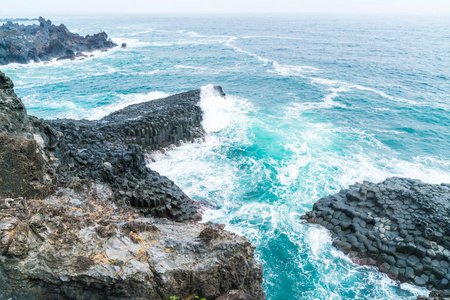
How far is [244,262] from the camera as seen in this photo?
14391 millimetres

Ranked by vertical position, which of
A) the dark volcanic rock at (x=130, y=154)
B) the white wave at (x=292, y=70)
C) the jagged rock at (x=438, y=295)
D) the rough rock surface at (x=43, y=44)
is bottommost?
the jagged rock at (x=438, y=295)

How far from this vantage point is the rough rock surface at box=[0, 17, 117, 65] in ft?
262

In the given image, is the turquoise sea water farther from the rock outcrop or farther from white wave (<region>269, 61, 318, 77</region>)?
the rock outcrop

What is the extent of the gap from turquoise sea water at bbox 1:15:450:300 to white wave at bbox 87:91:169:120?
0.69 ft

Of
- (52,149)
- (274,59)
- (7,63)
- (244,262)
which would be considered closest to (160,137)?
(52,149)

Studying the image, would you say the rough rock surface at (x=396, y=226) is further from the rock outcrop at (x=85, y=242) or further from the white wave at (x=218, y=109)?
the white wave at (x=218, y=109)

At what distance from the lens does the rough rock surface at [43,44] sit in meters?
79.9

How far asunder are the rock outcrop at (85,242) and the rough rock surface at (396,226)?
11544mm

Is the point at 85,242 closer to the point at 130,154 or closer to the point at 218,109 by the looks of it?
the point at 130,154

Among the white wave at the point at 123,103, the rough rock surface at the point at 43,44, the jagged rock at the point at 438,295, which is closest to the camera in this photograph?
the jagged rock at the point at 438,295

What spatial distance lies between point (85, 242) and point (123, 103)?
4279 cm

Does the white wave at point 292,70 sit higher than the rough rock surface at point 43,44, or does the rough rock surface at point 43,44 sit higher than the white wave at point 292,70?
the rough rock surface at point 43,44

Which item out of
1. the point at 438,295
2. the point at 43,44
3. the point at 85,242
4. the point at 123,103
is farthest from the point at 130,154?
the point at 43,44

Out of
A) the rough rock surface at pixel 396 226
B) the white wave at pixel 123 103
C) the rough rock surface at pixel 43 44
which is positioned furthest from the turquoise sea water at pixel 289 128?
the rough rock surface at pixel 43 44
